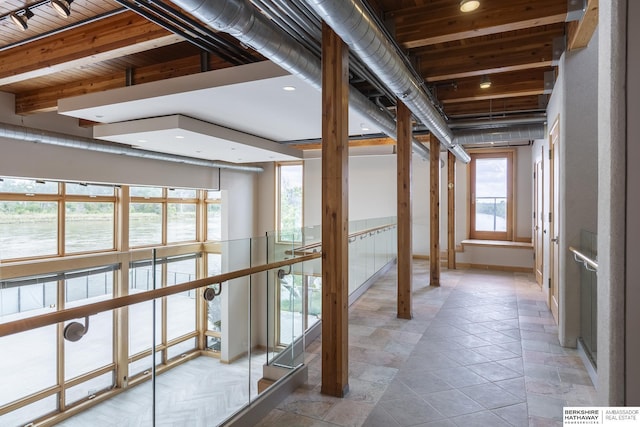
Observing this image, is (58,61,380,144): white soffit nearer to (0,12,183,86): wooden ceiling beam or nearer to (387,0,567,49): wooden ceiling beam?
(0,12,183,86): wooden ceiling beam

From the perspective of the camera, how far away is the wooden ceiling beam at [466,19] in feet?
9.63

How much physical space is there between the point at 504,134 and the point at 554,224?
7.37 ft

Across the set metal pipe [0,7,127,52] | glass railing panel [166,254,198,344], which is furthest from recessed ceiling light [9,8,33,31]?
glass railing panel [166,254,198,344]

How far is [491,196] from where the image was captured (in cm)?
877

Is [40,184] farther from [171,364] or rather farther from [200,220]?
[171,364]

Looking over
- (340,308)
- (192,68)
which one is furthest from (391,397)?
(192,68)

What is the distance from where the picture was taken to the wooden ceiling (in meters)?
3.11

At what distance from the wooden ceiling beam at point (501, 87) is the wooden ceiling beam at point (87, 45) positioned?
3.66 m

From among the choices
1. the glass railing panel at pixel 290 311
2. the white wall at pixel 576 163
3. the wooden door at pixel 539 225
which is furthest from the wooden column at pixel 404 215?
the wooden door at pixel 539 225

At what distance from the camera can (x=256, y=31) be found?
7.84 ft

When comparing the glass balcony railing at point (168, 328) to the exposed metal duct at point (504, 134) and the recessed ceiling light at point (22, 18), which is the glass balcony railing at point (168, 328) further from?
the exposed metal duct at point (504, 134)

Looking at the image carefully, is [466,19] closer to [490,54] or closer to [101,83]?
[490,54]

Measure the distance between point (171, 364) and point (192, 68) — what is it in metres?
3.26

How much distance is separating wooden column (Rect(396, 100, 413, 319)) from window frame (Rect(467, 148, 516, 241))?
195 inches
